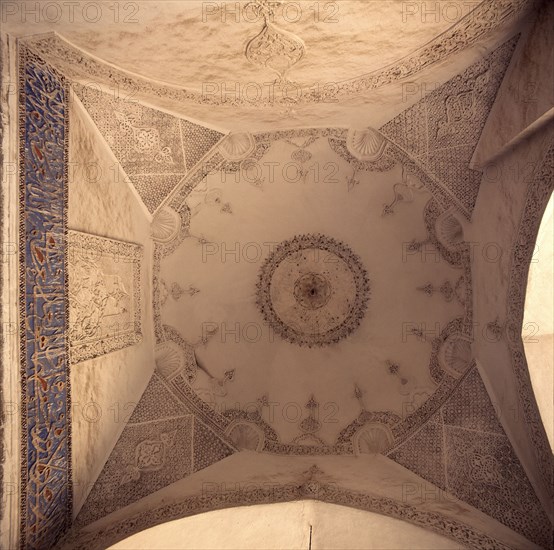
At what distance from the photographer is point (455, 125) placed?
471cm

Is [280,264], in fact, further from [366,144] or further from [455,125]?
[455,125]

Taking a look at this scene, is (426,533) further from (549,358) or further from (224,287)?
(224,287)

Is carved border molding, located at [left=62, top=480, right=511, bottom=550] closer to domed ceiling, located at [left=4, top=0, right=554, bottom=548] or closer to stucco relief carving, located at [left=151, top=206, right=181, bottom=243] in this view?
domed ceiling, located at [left=4, top=0, right=554, bottom=548]

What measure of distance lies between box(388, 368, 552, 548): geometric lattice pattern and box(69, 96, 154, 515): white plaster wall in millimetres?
2735

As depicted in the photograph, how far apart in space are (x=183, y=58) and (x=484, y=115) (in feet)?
8.41

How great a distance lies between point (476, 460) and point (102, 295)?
3.74 meters

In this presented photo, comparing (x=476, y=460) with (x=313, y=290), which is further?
(x=313, y=290)

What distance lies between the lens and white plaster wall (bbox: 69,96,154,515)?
4.56 metres

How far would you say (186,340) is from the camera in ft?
19.5

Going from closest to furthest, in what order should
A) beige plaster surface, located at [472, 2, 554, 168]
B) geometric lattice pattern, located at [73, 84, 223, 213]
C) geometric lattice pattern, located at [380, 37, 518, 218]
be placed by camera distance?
1. beige plaster surface, located at [472, 2, 554, 168]
2. geometric lattice pattern, located at [380, 37, 518, 218]
3. geometric lattice pattern, located at [73, 84, 223, 213]

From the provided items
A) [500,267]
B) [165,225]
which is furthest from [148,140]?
[500,267]

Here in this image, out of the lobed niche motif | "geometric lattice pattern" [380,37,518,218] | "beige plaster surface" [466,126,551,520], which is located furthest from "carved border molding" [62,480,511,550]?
the lobed niche motif

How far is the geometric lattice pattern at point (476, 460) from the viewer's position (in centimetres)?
412

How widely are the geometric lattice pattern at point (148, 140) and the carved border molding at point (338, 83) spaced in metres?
0.23
